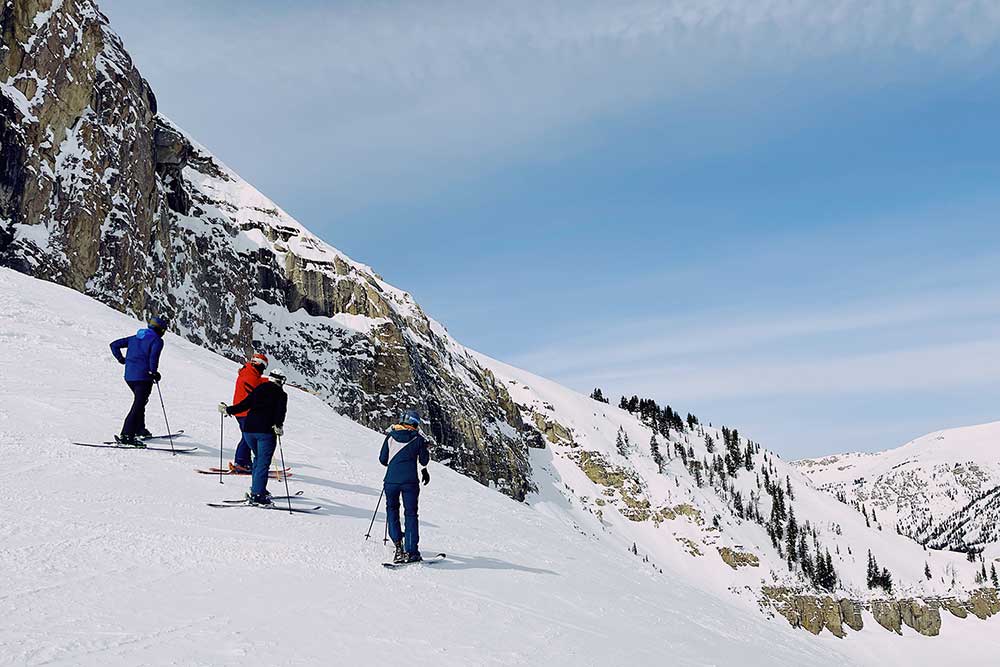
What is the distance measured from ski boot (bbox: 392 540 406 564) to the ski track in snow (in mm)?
216

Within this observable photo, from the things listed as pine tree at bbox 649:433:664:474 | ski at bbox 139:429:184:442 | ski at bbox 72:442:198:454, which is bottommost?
Result: ski at bbox 72:442:198:454

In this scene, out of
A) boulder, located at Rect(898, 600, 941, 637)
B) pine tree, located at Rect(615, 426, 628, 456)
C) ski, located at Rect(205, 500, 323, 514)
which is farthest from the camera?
pine tree, located at Rect(615, 426, 628, 456)

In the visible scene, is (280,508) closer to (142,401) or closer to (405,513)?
(405,513)

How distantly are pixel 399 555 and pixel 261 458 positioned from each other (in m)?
2.67

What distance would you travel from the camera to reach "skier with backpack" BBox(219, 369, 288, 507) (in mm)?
10320

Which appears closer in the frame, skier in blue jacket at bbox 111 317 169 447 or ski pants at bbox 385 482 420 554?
ski pants at bbox 385 482 420 554

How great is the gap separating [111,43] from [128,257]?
22.3 metres

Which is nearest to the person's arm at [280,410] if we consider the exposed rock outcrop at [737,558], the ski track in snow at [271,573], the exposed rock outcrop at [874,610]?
the ski track in snow at [271,573]

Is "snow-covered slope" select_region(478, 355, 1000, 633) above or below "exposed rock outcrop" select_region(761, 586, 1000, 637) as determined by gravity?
above

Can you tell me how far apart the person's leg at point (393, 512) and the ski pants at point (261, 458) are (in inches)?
78.4

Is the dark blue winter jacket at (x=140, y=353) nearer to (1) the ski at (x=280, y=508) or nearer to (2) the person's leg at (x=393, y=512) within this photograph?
(1) the ski at (x=280, y=508)

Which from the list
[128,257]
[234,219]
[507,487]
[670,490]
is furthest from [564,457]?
[128,257]

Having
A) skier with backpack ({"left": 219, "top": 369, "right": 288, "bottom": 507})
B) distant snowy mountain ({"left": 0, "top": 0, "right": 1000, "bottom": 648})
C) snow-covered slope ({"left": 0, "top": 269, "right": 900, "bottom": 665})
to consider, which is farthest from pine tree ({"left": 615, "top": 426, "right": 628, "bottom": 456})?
skier with backpack ({"left": 219, "top": 369, "right": 288, "bottom": 507})

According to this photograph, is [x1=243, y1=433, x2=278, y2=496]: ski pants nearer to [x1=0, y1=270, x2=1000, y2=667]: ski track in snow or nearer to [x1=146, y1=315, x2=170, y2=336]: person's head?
[x1=0, y1=270, x2=1000, y2=667]: ski track in snow
